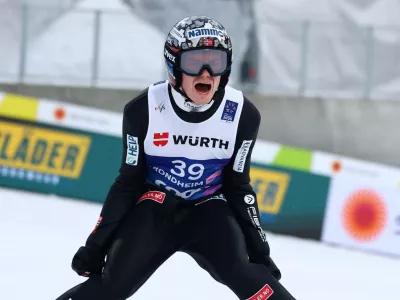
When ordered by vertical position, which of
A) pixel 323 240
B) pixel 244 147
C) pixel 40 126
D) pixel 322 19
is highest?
pixel 322 19

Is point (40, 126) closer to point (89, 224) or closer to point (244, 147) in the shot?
point (89, 224)

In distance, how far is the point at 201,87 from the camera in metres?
3.70

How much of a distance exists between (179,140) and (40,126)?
5.35 metres

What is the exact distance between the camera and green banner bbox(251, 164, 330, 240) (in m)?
8.71

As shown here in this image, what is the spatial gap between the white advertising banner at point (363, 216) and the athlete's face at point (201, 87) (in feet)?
16.8

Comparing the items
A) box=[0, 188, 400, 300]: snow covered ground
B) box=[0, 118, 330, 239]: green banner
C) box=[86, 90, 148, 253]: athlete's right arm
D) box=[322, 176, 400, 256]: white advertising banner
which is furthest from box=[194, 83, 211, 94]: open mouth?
box=[322, 176, 400, 256]: white advertising banner

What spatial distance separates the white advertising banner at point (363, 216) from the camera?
848 centimetres

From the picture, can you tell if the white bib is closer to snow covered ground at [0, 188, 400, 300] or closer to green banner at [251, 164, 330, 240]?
snow covered ground at [0, 188, 400, 300]

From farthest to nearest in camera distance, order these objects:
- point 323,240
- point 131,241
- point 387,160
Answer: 1. point 387,160
2. point 323,240
3. point 131,241

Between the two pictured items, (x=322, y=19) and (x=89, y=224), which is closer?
(x=89, y=224)

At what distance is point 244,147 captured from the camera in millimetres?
3893

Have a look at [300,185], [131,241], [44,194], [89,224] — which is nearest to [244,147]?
[131,241]

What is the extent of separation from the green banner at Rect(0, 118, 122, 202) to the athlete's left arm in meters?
5.05

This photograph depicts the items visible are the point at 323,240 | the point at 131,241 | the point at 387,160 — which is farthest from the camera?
the point at 387,160
